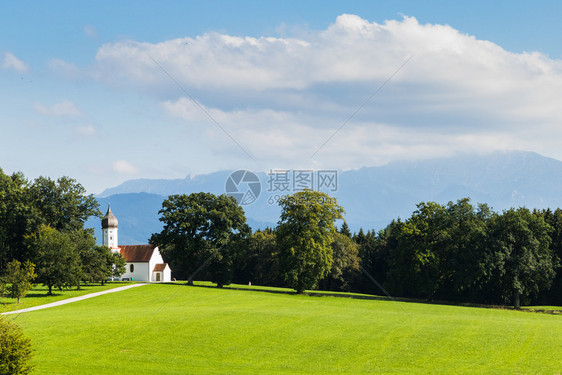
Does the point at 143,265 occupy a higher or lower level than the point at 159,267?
higher

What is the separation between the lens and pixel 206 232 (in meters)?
74.9

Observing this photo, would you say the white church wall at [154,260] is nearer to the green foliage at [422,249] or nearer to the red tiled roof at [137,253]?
the red tiled roof at [137,253]

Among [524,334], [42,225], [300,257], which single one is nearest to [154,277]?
[42,225]

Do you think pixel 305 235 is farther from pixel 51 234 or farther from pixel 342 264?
pixel 51 234

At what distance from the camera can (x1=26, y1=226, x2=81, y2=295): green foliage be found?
195 feet

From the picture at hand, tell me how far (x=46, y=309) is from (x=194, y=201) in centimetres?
3200

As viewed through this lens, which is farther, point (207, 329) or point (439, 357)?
point (207, 329)

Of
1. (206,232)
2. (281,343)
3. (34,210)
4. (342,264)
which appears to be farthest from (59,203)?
(281,343)

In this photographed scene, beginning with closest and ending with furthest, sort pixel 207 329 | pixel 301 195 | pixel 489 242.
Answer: pixel 207 329
pixel 489 242
pixel 301 195

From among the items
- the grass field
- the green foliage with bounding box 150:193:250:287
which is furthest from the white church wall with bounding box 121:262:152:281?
the grass field

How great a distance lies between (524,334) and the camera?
3419 cm

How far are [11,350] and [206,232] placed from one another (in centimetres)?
5644

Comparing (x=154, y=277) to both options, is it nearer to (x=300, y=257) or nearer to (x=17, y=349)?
(x=300, y=257)

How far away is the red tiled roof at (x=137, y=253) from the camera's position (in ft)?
295
